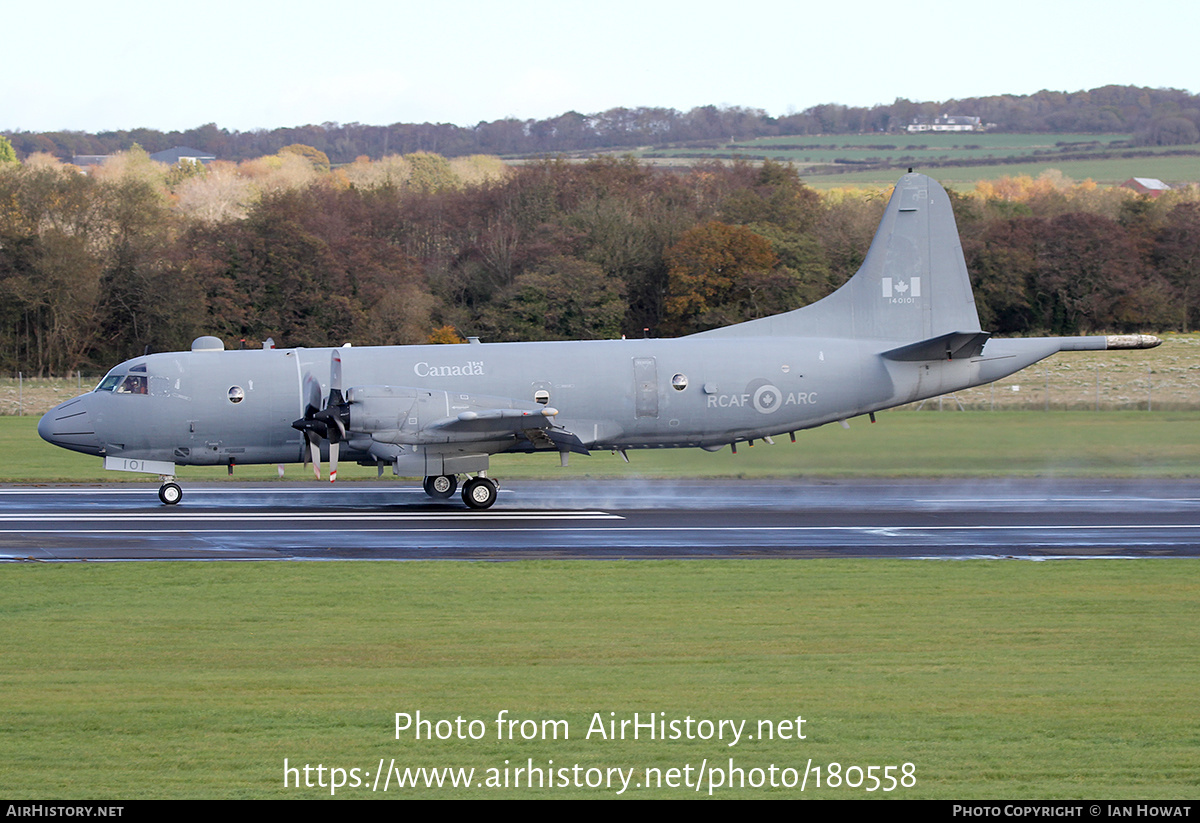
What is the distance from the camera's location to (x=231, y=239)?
2504 inches

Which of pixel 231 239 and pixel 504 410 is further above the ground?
pixel 231 239

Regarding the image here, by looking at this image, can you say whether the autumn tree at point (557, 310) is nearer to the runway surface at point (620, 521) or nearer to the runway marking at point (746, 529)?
the runway surface at point (620, 521)

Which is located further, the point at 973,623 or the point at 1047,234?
the point at 1047,234

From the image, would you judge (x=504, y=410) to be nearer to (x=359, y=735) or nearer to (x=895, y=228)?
(x=895, y=228)

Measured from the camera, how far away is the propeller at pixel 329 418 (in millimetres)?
26094

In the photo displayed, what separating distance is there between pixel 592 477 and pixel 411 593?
58.8 feet

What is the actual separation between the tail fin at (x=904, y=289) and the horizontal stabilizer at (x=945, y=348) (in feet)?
3.46

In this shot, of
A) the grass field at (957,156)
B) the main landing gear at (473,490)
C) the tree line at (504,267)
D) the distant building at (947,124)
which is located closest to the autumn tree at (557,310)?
the tree line at (504,267)

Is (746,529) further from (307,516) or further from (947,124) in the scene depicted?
(947,124)

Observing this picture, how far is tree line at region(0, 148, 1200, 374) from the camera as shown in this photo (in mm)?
61781

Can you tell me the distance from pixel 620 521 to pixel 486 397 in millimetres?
4534

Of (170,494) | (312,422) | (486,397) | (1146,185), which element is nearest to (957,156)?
(1146,185)
